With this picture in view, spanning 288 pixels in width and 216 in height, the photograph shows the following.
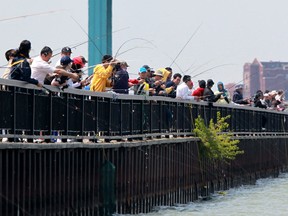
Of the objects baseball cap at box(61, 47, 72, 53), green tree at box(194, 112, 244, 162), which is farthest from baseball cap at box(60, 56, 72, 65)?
green tree at box(194, 112, 244, 162)

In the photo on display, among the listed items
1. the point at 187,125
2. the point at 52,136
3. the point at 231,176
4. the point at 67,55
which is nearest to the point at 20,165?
the point at 52,136

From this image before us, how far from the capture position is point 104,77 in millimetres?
29719

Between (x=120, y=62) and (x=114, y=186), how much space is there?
2.66 meters

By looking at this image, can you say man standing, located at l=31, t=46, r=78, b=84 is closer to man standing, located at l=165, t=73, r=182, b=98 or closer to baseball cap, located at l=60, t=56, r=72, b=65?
baseball cap, located at l=60, t=56, r=72, b=65

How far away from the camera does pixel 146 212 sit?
31.2m

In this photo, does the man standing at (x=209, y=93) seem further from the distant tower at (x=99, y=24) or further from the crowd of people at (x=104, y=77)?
the distant tower at (x=99, y=24)

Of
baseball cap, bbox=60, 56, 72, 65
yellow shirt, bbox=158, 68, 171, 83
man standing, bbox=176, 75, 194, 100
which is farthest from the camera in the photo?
man standing, bbox=176, 75, 194, 100

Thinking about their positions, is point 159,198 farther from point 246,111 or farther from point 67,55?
point 246,111

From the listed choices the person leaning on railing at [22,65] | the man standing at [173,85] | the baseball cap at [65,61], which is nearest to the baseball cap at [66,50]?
the baseball cap at [65,61]

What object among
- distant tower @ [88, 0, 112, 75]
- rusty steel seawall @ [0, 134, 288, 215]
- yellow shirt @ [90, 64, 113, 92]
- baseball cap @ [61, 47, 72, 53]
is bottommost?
rusty steel seawall @ [0, 134, 288, 215]

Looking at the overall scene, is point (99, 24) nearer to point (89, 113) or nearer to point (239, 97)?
point (239, 97)

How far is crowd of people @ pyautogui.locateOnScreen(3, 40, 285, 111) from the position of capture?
23312 mm

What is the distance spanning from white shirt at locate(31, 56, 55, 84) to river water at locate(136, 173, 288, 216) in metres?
6.69

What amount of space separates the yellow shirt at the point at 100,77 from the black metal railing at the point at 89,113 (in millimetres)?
366
